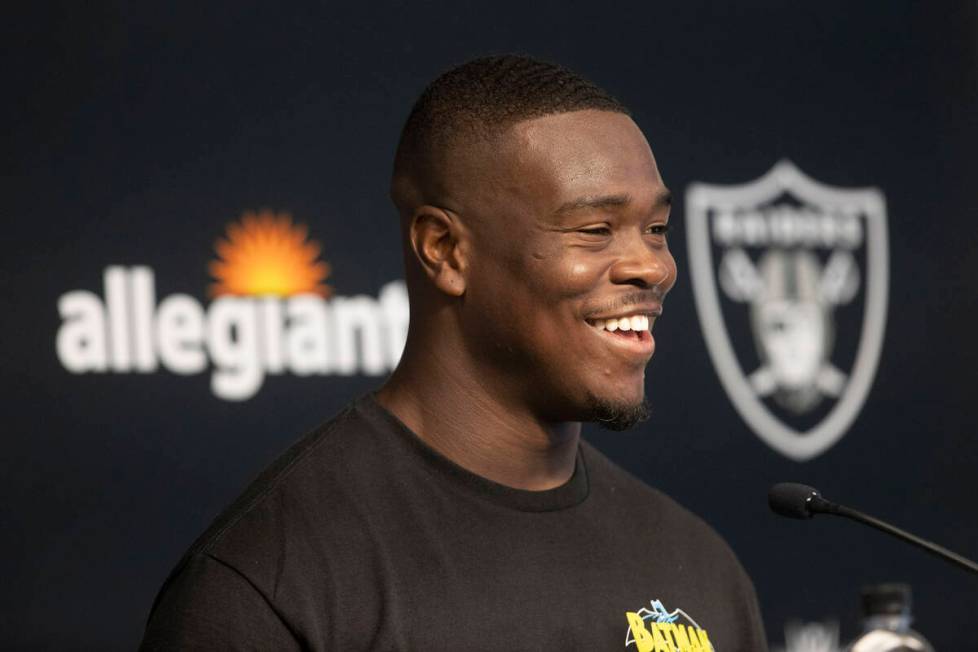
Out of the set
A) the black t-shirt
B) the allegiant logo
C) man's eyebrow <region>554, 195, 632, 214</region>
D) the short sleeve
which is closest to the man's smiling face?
man's eyebrow <region>554, 195, 632, 214</region>

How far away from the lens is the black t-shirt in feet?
4.49

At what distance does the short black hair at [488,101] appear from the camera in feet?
5.22

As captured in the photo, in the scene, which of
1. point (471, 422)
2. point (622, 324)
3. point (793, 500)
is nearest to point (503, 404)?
point (471, 422)

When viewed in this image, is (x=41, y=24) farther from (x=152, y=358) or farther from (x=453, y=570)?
(x=453, y=570)

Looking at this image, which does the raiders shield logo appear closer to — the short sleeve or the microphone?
the microphone

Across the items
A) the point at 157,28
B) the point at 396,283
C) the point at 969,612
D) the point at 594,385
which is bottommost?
the point at 969,612

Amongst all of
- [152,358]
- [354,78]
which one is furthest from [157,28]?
[152,358]

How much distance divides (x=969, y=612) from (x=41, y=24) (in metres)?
2.32

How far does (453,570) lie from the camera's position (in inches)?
58.2

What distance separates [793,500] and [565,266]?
0.33m

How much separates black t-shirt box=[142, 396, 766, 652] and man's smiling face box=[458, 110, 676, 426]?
0.41 feet

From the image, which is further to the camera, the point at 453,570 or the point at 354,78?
the point at 354,78

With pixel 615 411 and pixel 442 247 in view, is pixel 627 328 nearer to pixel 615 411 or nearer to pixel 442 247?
pixel 615 411

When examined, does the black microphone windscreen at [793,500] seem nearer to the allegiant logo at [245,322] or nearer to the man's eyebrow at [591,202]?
the man's eyebrow at [591,202]
